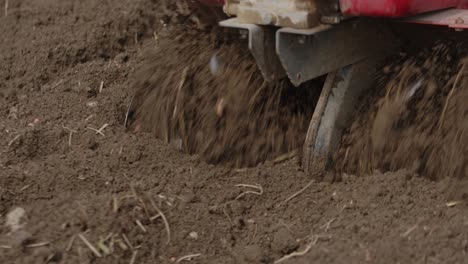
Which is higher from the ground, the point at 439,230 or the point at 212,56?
the point at 212,56

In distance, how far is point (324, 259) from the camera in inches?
113

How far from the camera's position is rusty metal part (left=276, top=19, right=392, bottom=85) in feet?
10.6

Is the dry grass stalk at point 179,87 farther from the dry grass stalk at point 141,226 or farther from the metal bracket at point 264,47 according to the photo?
the dry grass stalk at point 141,226

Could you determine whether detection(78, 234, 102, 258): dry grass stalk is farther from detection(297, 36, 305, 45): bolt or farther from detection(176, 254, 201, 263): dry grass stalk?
detection(297, 36, 305, 45): bolt

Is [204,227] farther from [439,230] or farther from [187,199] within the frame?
[439,230]

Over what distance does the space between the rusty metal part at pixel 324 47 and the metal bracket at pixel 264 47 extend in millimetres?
112

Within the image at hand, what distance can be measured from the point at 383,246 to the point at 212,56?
155cm

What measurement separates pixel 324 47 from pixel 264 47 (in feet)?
0.81

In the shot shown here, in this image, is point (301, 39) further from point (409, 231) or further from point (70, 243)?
point (70, 243)

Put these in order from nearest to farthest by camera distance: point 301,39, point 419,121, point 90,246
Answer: point 90,246, point 301,39, point 419,121

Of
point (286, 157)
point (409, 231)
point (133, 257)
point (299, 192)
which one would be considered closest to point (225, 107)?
point (286, 157)

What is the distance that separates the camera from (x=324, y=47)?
3348 mm

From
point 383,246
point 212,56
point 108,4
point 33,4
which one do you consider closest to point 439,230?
point 383,246

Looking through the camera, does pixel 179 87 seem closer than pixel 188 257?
No
